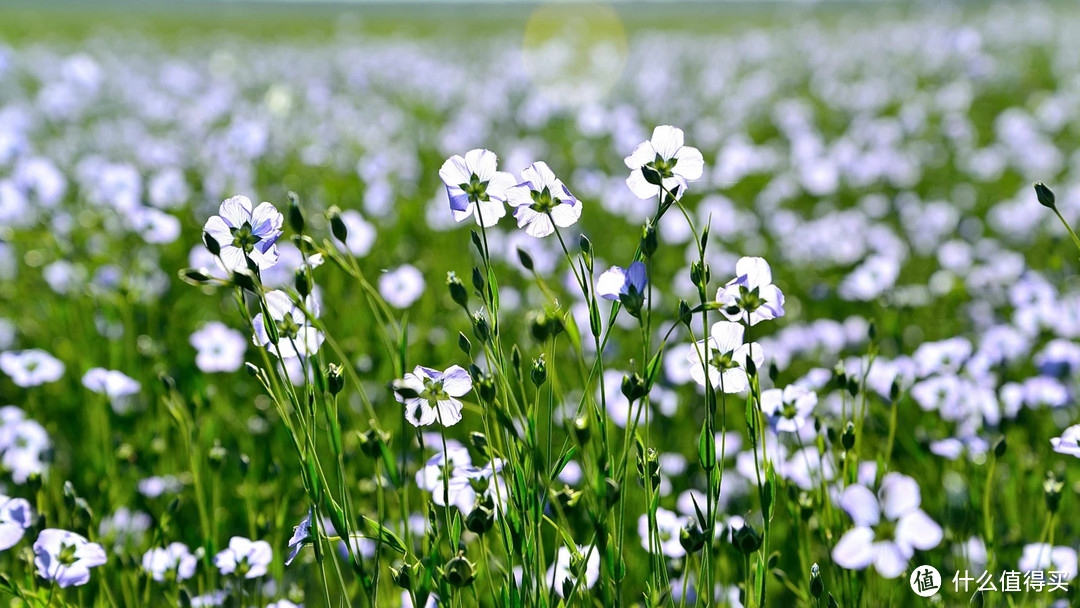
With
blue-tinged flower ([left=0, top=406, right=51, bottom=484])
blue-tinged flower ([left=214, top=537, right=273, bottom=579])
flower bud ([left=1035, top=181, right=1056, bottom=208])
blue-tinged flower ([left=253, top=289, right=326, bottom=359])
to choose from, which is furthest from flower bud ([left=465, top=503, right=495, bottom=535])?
blue-tinged flower ([left=0, top=406, right=51, bottom=484])

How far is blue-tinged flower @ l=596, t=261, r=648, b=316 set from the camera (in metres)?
1.16

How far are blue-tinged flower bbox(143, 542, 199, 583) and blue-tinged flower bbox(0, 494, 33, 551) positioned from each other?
0.22 m

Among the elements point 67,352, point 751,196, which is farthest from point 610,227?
point 67,352

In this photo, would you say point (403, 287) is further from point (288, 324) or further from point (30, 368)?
point (288, 324)

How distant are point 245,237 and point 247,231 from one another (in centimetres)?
1

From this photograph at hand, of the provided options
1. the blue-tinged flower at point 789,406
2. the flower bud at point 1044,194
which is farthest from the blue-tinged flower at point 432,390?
the flower bud at point 1044,194

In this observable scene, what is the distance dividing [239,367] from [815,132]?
5.22 meters

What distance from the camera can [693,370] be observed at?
1.36 m

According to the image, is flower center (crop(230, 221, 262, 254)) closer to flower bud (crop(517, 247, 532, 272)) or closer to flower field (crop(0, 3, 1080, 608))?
flower field (crop(0, 3, 1080, 608))

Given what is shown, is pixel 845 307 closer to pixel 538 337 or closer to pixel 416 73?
pixel 538 337

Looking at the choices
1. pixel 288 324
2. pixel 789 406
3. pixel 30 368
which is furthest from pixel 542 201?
pixel 30 368

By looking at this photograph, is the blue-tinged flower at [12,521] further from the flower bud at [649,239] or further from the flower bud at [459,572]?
the flower bud at [649,239]

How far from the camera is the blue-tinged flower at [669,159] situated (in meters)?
1.30

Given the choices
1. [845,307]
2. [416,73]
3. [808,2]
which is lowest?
[845,307]
